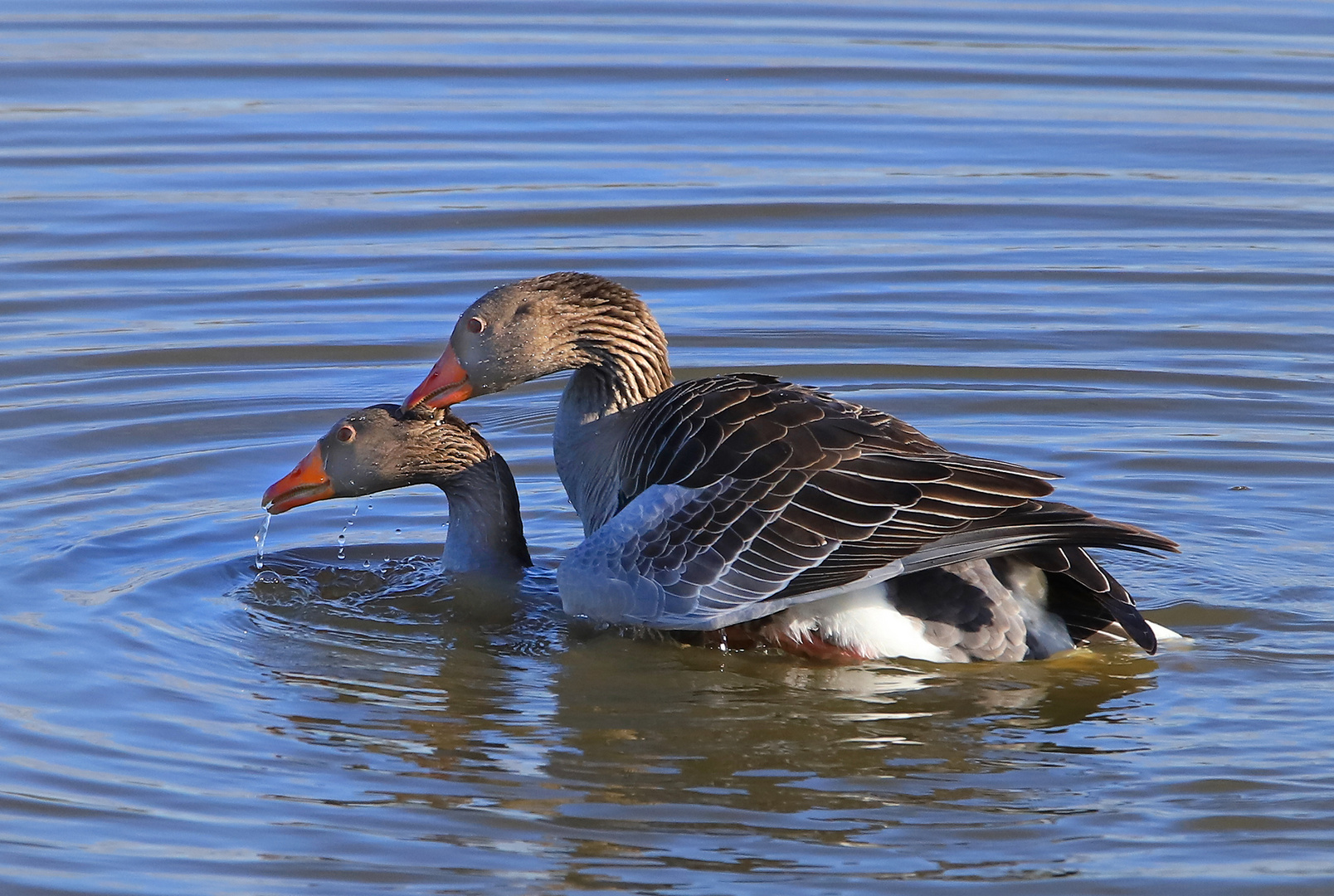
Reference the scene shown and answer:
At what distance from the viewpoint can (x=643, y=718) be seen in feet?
22.5

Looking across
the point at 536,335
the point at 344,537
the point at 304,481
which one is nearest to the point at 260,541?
the point at 304,481

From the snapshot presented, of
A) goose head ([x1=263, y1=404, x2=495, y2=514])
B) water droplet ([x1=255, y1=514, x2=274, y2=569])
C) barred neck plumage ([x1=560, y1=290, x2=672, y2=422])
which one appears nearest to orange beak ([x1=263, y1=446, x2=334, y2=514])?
goose head ([x1=263, y1=404, x2=495, y2=514])

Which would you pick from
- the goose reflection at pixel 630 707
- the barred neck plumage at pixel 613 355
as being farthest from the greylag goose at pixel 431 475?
the barred neck plumage at pixel 613 355

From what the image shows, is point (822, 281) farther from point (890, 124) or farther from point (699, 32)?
point (699, 32)

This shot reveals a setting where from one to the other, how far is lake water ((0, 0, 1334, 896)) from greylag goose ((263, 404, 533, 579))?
29 cm

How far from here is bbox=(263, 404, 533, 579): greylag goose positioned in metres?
8.19

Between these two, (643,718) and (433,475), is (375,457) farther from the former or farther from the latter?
(643,718)

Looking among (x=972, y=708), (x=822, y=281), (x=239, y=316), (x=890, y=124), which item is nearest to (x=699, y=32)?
(x=890, y=124)

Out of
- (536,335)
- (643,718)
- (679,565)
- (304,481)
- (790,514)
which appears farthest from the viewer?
(304,481)

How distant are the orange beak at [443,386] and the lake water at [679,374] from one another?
2.57ft

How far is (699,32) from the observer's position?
18.0 metres

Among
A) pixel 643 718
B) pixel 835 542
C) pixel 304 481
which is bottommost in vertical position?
pixel 643 718

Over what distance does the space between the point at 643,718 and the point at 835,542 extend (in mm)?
967

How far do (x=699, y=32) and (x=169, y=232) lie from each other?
272 inches
